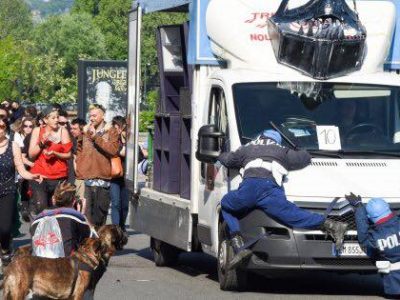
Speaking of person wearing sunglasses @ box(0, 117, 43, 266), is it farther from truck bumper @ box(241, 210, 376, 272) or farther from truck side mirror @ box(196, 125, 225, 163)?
truck bumper @ box(241, 210, 376, 272)

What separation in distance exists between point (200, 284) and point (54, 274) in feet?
13.3

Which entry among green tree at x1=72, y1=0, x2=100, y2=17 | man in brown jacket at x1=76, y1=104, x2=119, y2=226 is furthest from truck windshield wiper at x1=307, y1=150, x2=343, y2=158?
green tree at x1=72, y1=0, x2=100, y2=17

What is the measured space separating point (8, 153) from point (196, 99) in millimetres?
2080

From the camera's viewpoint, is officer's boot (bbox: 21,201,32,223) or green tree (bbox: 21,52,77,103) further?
green tree (bbox: 21,52,77,103)

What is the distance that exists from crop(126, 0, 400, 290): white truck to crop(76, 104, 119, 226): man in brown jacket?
3.00 m

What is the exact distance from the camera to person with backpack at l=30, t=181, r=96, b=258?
1067 cm

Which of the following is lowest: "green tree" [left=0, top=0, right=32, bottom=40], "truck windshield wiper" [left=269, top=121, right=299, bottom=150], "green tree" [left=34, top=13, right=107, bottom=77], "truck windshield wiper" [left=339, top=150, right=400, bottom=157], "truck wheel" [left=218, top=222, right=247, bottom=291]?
"truck wheel" [left=218, top=222, right=247, bottom=291]

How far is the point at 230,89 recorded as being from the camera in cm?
1271

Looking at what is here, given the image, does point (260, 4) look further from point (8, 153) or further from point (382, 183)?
point (8, 153)

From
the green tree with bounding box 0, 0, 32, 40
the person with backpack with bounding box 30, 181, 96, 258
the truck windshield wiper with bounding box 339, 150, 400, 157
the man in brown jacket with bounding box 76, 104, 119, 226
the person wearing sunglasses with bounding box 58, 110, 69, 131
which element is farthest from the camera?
the green tree with bounding box 0, 0, 32, 40

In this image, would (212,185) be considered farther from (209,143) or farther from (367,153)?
(367,153)

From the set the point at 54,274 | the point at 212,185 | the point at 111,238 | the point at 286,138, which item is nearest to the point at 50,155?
the point at 212,185

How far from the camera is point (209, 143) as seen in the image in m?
12.5

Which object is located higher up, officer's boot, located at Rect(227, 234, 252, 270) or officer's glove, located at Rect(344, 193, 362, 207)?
officer's glove, located at Rect(344, 193, 362, 207)
